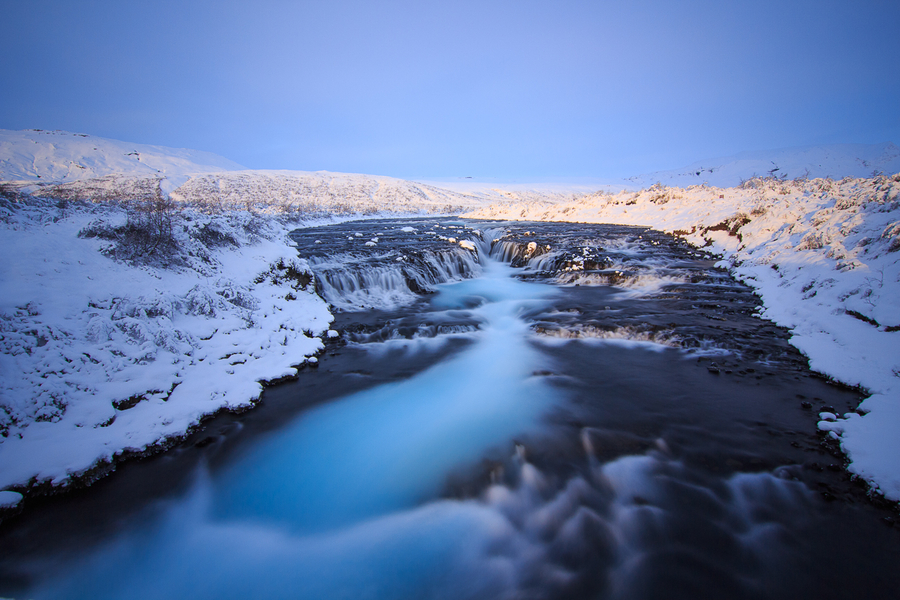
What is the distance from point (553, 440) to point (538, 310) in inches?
225

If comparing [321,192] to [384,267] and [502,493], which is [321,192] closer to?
[384,267]

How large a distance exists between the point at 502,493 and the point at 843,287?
8.64m

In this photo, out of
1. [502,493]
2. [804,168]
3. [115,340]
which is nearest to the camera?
[502,493]

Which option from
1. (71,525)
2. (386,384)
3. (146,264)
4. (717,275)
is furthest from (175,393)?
(717,275)

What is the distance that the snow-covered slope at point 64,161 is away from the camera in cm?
6123

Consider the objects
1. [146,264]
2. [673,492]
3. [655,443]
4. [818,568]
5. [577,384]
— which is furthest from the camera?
[146,264]

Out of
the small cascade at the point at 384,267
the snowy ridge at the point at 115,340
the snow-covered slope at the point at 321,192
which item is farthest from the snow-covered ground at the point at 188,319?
the snow-covered slope at the point at 321,192

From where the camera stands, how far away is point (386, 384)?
20.5 feet

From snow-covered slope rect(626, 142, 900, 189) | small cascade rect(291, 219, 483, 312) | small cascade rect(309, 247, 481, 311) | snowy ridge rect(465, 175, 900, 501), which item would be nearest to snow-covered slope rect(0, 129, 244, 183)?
small cascade rect(291, 219, 483, 312)

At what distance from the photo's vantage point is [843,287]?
7.09 meters

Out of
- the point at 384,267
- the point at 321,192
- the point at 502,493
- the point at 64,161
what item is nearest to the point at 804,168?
the point at 384,267

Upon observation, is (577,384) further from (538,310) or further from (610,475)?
(538,310)

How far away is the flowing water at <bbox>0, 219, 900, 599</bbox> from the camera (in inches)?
117

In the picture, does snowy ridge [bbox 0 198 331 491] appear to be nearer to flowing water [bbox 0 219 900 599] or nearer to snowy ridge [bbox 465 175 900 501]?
flowing water [bbox 0 219 900 599]
